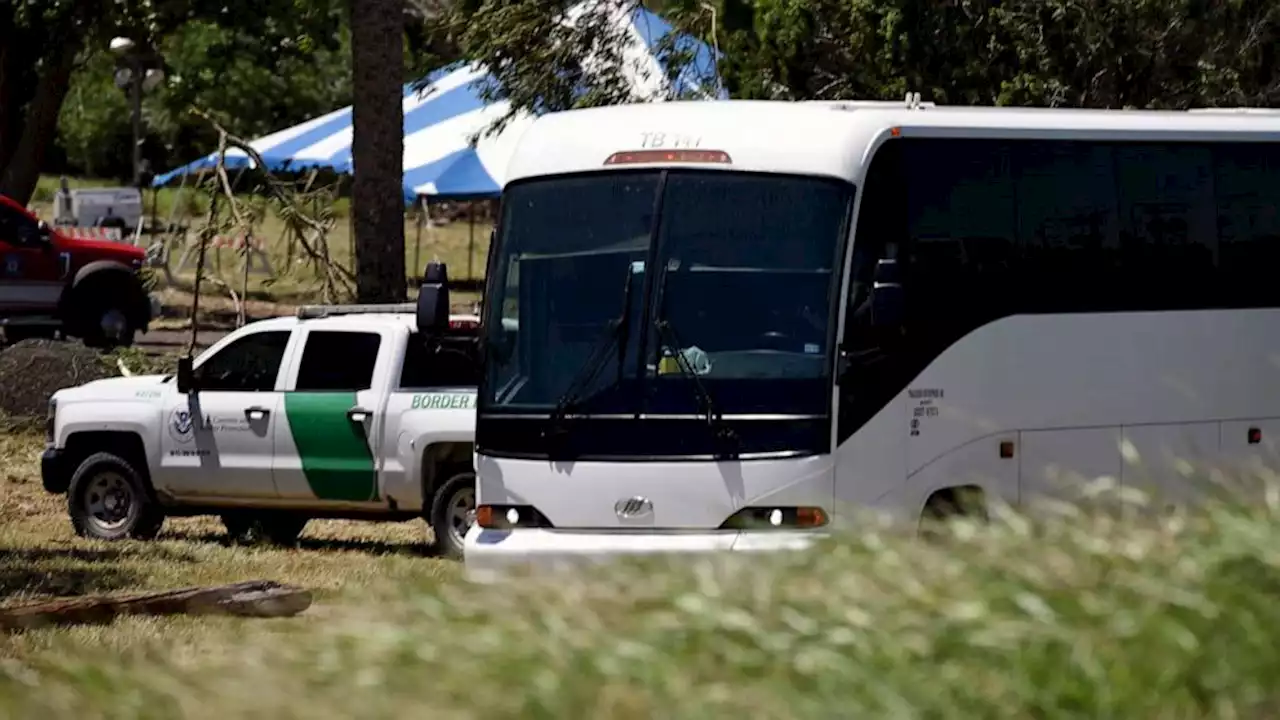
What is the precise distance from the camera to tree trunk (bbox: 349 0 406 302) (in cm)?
2097

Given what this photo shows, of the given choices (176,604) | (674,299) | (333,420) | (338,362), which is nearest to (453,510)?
(333,420)

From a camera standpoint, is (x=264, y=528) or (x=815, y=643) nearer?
(x=815, y=643)

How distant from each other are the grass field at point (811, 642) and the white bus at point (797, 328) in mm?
4649

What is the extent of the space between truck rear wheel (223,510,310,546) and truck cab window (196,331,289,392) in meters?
1.17

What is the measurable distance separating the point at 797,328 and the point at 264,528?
6690 mm

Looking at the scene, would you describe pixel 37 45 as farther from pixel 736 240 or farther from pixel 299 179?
pixel 736 240

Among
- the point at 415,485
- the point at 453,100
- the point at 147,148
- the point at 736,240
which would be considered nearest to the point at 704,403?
the point at 736,240

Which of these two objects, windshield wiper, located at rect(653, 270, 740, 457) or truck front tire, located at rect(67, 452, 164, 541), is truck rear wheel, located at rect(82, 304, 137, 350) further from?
windshield wiper, located at rect(653, 270, 740, 457)

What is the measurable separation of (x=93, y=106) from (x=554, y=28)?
5462 centimetres

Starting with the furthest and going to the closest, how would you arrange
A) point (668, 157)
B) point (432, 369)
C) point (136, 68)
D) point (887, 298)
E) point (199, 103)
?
point (199, 103) < point (136, 68) < point (432, 369) < point (668, 157) < point (887, 298)

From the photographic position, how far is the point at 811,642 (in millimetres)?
5828

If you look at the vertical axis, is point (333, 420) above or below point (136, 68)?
below

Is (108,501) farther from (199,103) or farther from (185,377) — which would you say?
(199,103)

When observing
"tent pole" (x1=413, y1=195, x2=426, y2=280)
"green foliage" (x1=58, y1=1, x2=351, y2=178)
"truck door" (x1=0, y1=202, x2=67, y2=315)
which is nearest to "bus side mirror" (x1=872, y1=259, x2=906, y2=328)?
"truck door" (x1=0, y1=202, x2=67, y2=315)
